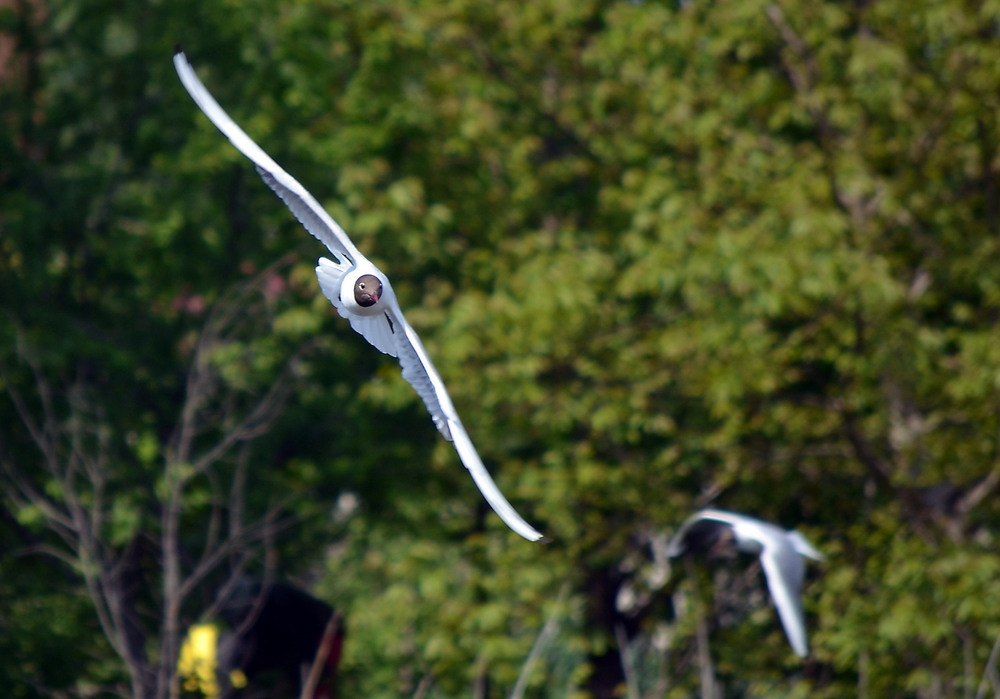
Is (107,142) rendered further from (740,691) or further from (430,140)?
(740,691)

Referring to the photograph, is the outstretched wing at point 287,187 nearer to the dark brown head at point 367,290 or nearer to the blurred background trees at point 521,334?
the dark brown head at point 367,290

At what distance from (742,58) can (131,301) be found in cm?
467

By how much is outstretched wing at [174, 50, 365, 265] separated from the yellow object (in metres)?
3.05

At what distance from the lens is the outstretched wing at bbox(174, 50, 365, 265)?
5188mm

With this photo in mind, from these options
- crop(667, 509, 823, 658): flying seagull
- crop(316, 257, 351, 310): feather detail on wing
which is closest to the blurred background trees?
crop(667, 509, 823, 658): flying seagull

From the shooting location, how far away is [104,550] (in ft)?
26.8

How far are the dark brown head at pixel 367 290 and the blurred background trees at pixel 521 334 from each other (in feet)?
8.68

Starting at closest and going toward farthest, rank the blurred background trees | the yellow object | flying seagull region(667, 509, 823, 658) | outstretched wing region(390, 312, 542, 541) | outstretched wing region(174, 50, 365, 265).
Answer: outstretched wing region(390, 312, 542, 541)
outstretched wing region(174, 50, 365, 265)
flying seagull region(667, 509, 823, 658)
the yellow object
the blurred background trees

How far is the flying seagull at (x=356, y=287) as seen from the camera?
5.20m

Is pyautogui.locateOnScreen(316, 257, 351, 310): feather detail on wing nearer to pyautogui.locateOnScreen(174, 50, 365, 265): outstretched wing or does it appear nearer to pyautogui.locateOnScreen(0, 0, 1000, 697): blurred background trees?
pyautogui.locateOnScreen(174, 50, 365, 265): outstretched wing

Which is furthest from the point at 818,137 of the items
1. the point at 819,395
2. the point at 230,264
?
the point at 230,264

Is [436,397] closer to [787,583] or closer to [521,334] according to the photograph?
[787,583]

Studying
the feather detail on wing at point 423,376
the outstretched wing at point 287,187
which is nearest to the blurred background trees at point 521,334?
the feather detail on wing at point 423,376

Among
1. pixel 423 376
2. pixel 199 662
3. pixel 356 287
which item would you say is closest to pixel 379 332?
pixel 423 376
